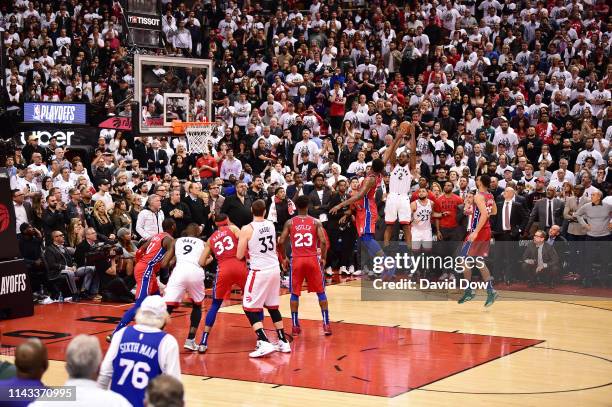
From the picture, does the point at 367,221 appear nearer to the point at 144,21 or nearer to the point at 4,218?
the point at 144,21

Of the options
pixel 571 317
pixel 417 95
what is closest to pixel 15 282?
pixel 571 317

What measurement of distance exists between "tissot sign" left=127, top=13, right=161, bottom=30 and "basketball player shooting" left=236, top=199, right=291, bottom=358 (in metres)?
7.34

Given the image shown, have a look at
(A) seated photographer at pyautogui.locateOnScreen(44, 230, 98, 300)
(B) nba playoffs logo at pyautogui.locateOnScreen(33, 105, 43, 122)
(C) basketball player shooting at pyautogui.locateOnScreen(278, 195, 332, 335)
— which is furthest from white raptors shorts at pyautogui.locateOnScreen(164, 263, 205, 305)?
(B) nba playoffs logo at pyautogui.locateOnScreen(33, 105, 43, 122)

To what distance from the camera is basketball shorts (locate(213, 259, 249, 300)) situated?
1249 cm

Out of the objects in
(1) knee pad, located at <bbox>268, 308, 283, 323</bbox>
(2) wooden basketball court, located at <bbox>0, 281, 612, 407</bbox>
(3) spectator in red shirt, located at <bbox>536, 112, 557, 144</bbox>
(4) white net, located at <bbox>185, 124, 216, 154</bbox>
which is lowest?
(2) wooden basketball court, located at <bbox>0, 281, 612, 407</bbox>

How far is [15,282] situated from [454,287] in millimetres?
8071

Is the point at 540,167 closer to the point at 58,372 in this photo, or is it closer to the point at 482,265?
the point at 482,265

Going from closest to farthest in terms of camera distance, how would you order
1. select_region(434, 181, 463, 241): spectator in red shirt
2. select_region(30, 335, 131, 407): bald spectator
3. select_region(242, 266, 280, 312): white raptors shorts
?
select_region(30, 335, 131, 407): bald spectator → select_region(242, 266, 280, 312): white raptors shorts → select_region(434, 181, 463, 241): spectator in red shirt

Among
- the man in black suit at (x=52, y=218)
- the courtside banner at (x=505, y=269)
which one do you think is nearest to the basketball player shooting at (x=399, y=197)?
Answer: the courtside banner at (x=505, y=269)

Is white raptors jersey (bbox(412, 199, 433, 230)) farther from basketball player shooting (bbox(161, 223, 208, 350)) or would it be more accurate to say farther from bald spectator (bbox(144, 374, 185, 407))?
bald spectator (bbox(144, 374, 185, 407))

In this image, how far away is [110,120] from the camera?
20.9m

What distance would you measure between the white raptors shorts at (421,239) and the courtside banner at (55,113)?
8010 millimetres

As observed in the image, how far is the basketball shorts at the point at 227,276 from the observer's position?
1249cm

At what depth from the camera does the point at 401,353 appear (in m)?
12.9
